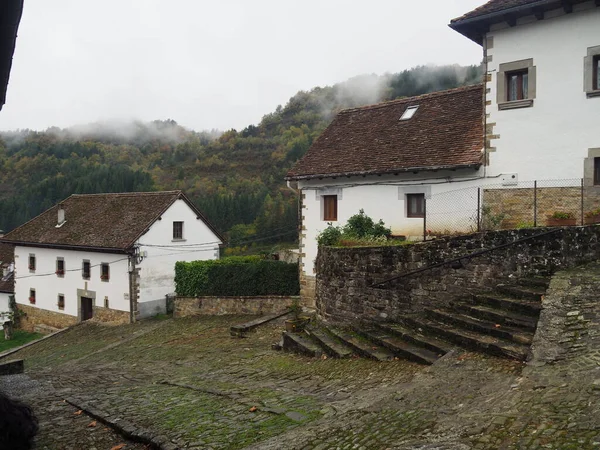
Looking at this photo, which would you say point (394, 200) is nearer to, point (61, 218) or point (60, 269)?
point (60, 269)

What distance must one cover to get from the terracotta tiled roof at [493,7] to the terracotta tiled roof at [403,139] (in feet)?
10.3

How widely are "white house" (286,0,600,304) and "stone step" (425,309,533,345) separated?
15.4ft

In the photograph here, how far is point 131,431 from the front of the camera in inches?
252

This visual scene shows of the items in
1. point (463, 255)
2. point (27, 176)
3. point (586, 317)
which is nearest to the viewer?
point (586, 317)

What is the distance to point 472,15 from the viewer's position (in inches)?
514

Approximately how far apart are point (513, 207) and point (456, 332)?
→ 5.98 meters

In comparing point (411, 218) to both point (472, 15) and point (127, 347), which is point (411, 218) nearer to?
point (472, 15)

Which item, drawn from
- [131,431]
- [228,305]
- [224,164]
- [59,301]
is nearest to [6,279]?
[59,301]

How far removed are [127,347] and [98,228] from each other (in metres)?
10.8

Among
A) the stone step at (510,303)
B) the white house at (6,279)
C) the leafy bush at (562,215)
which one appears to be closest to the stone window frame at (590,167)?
the leafy bush at (562,215)

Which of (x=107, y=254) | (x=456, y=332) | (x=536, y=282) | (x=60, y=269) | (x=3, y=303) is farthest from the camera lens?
(x=3, y=303)

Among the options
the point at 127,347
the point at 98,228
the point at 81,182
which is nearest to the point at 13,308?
the point at 98,228

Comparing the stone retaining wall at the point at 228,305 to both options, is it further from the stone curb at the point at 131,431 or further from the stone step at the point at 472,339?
the stone curb at the point at 131,431

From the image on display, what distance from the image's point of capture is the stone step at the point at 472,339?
7223mm
